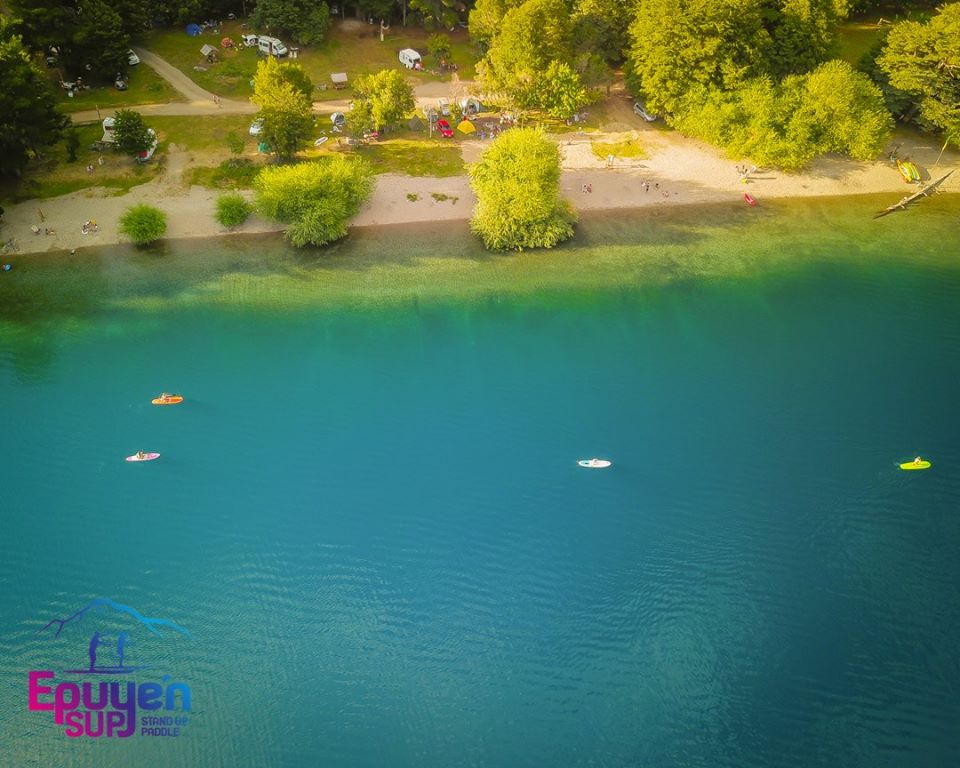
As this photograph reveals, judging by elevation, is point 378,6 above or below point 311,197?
above

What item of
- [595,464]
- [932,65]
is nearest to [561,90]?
[932,65]

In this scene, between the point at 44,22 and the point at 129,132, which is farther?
the point at 44,22

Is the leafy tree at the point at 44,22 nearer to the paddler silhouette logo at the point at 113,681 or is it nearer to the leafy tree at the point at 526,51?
the leafy tree at the point at 526,51

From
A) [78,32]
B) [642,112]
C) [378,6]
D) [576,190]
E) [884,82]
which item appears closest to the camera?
[78,32]

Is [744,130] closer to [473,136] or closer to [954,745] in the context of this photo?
[473,136]

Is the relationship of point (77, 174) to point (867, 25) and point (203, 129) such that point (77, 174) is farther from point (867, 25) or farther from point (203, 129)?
point (867, 25)

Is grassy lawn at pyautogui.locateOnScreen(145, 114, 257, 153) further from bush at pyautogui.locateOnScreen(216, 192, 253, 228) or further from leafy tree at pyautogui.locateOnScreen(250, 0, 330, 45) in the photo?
leafy tree at pyautogui.locateOnScreen(250, 0, 330, 45)

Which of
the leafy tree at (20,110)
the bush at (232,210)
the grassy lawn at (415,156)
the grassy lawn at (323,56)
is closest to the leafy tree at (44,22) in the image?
the leafy tree at (20,110)
